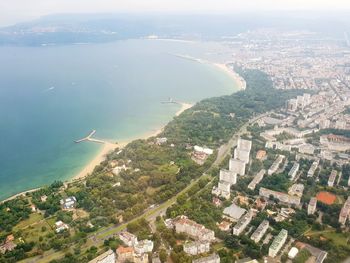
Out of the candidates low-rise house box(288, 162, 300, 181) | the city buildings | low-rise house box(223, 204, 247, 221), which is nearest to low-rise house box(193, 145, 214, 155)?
low-rise house box(288, 162, 300, 181)

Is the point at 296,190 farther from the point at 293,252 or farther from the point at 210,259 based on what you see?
the point at 210,259

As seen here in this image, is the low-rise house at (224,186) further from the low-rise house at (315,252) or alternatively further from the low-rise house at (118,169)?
the low-rise house at (118,169)

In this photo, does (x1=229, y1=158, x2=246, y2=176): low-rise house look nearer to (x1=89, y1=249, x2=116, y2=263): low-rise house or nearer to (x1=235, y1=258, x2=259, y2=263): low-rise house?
(x1=235, y1=258, x2=259, y2=263): low-rise house

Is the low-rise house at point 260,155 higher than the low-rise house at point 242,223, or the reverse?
the low-rise house at point 260,155

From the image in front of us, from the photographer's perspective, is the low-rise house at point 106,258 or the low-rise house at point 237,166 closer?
the low-rise house at point 106,258

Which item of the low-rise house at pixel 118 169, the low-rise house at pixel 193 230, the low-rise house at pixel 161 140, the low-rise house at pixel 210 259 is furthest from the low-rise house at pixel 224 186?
the low-rise house at pixel 161 140

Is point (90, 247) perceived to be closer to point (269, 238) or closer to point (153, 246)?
point (153, 246)

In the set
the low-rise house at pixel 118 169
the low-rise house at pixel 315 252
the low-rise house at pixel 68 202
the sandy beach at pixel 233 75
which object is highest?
the sandy beach at pixel 233 75

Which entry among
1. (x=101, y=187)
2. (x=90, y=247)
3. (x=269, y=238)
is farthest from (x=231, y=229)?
(x=101, y=187)
